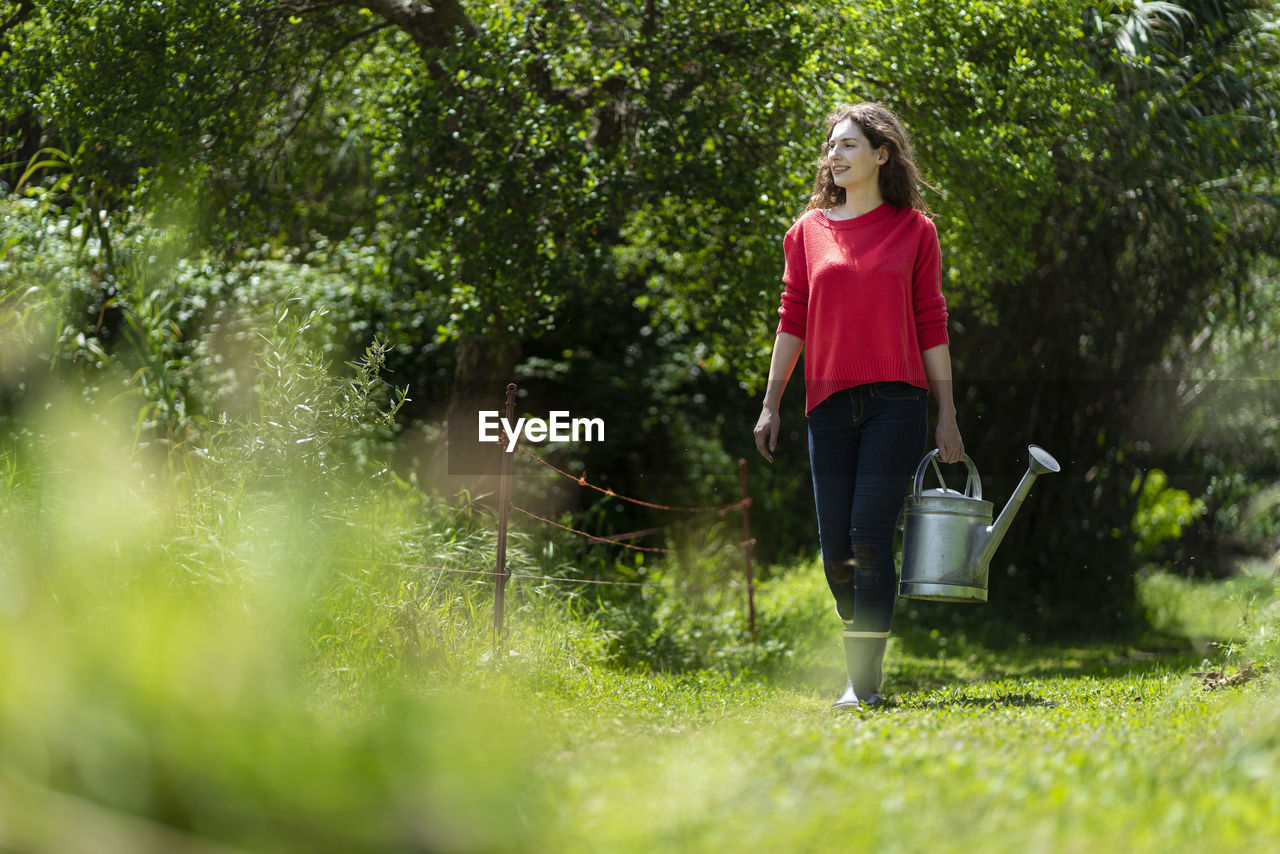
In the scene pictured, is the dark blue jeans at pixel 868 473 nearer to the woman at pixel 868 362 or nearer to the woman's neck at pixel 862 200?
→ the woman at pixel 868 362

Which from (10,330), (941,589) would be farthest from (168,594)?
(10,330)

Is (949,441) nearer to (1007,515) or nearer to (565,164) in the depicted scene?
(1007,515)

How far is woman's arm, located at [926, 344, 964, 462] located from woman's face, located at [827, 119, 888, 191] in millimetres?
548

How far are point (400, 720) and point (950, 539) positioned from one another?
1967mm

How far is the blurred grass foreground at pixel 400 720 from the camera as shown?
5.13ft

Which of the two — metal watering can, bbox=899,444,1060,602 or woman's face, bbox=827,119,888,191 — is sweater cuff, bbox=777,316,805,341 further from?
metal watering can, bbox=899,444,1060,602

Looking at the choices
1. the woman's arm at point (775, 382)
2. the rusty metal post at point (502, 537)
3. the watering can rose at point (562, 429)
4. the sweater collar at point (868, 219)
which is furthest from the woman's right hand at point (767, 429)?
the watering can rose at point (562, 429)

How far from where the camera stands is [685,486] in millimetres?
8164

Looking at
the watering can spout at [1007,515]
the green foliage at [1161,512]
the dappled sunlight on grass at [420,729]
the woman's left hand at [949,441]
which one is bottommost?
the green foliage at [1161,512]

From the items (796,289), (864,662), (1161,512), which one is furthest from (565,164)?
(1161,512)

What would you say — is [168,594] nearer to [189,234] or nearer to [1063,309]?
[189,234]

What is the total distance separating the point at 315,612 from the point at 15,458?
146 cm

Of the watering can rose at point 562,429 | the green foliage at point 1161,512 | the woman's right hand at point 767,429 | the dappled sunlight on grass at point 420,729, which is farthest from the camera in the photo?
the green foliage at point 1161,512

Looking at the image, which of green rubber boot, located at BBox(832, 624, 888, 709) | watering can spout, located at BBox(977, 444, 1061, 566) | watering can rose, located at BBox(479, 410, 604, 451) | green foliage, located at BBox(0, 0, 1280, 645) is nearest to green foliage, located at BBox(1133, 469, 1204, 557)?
green foliage, located at BBox(0, 0, 1280, 645)
